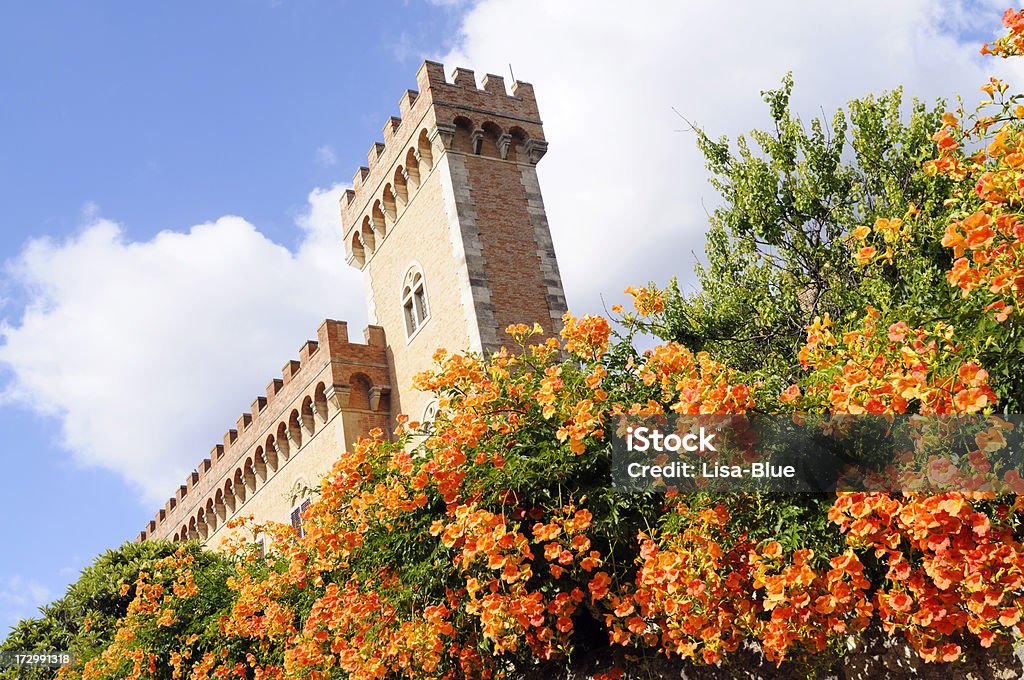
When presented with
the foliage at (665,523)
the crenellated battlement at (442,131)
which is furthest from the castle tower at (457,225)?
the foliage at (665,523)

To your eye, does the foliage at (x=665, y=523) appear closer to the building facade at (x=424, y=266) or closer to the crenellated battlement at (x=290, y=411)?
the building facade at (x=424, y=266)

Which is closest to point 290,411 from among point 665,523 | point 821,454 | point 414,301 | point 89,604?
point 414,301

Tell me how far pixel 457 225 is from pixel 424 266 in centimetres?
166

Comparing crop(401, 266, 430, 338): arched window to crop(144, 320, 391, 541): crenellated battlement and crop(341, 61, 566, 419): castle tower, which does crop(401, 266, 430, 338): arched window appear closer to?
crop(341, 61, 566, 419): castle tower

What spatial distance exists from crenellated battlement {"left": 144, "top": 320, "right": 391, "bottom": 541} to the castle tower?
2.30ft

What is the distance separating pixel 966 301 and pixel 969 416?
602 millimetres

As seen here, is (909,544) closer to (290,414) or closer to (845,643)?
(845,643)

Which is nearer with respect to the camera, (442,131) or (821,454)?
(821,454)

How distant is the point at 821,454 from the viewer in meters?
4.95

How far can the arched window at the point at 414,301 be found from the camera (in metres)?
21.0

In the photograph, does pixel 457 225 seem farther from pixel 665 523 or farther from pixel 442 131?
pixel 665 523

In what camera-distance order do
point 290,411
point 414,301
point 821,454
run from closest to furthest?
point 821,454
point 414,301
point 290,411

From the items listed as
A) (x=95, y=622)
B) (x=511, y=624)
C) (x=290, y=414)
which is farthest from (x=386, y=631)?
(x=290, y=414)

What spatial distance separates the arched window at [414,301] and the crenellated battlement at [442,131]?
1965 mm
